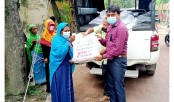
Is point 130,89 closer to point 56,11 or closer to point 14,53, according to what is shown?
point 14,53

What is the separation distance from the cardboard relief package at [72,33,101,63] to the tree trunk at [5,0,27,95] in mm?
1446

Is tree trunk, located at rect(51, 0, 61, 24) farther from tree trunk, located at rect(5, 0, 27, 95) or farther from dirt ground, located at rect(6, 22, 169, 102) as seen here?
tree trunk, located at rect(5, 0, 27, 95)

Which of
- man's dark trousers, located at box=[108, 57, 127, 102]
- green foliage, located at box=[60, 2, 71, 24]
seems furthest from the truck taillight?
green foliage, located at box=[60, 2, 71, 24]

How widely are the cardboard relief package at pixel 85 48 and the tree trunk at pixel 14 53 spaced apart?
4.74 ft

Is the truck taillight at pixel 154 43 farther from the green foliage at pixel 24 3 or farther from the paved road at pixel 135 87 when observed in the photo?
the green foliage at pixel 24 3

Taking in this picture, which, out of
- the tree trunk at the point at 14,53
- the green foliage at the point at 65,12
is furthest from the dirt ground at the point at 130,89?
the green foliage at the point at 65,12

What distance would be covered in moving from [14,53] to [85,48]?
169 cm

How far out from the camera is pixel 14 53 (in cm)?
509

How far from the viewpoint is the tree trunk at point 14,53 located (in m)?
4.94

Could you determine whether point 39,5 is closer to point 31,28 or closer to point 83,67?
point 83,67

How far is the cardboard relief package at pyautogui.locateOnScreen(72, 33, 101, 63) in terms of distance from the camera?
416 cm

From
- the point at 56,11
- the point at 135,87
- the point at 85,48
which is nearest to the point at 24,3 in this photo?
the point at 56,11

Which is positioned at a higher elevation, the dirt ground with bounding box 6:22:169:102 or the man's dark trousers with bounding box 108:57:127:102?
the man's dark trousers with bounding box 108:57:127:102
